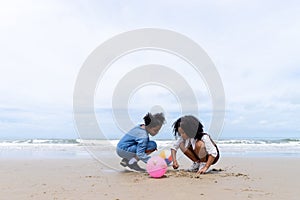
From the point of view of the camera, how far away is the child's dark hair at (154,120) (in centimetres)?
564

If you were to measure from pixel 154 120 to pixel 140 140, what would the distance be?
0.41m

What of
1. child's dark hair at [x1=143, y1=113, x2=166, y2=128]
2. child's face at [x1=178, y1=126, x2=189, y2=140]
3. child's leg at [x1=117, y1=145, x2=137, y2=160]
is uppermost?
child's dark hair at [x1=143, y1=113, x2=166, y2=128]

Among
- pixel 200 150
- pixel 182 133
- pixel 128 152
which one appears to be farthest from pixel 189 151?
pixel 128 152

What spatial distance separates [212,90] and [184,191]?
3209 millimetres

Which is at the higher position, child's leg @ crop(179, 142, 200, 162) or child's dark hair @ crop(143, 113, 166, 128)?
child's dark hair @ crop(143, 113, 166, 128)

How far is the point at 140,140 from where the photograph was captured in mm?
5590

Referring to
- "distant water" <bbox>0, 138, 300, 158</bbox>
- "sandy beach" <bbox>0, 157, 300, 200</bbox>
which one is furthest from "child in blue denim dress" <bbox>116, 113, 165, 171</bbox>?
"distant water" <bbox>0, 138, 300, 158</bbox>

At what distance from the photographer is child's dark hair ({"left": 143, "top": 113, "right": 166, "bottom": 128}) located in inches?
222

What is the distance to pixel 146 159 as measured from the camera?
5.45 meters

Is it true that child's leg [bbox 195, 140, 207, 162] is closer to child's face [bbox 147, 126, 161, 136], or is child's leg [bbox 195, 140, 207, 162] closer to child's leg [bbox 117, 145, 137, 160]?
child's face [bbox 147, 126, 161, 136]

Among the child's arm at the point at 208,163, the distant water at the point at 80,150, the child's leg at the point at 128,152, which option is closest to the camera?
the child's arm at the point at 208,163

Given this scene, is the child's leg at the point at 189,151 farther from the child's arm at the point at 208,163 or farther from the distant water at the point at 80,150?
the distant water at the point at 80,150

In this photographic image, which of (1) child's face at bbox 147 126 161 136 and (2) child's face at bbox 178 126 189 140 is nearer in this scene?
(2) child's face at bbox 178 126 189 140

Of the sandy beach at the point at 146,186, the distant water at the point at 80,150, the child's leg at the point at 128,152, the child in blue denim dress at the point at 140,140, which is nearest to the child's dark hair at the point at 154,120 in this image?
the child in blue denim dress at the point at 140,140
